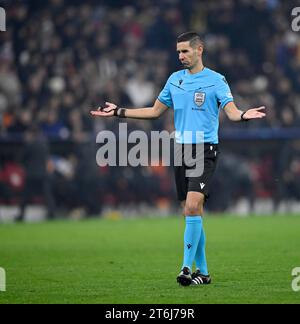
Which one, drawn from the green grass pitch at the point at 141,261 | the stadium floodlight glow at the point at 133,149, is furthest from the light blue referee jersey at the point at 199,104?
the stadium floodlight glow at the point at 133,149

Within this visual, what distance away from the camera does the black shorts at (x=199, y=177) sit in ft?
34.0

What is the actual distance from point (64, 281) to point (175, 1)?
57.4 feet

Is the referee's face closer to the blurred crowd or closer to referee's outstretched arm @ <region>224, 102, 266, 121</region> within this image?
referee's outstretched arm @ <region>224, 102, 266, 121</region>

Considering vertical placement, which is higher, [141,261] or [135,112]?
[135,112]

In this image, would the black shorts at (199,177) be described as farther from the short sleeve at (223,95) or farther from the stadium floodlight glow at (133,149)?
the stadium floodlight glow at (133,149)

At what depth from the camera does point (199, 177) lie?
34.1ft

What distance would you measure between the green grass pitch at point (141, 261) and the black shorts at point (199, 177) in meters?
0.97

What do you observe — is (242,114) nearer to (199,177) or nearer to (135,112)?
(199,177)

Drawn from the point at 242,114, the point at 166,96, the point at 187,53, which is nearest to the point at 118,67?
the point at 166,96

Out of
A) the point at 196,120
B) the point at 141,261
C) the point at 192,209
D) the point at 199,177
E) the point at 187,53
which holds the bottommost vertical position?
the point at 141,261

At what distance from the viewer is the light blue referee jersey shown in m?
10.5

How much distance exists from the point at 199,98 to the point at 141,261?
3.28 metres

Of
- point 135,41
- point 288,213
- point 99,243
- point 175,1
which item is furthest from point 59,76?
point 99,243
